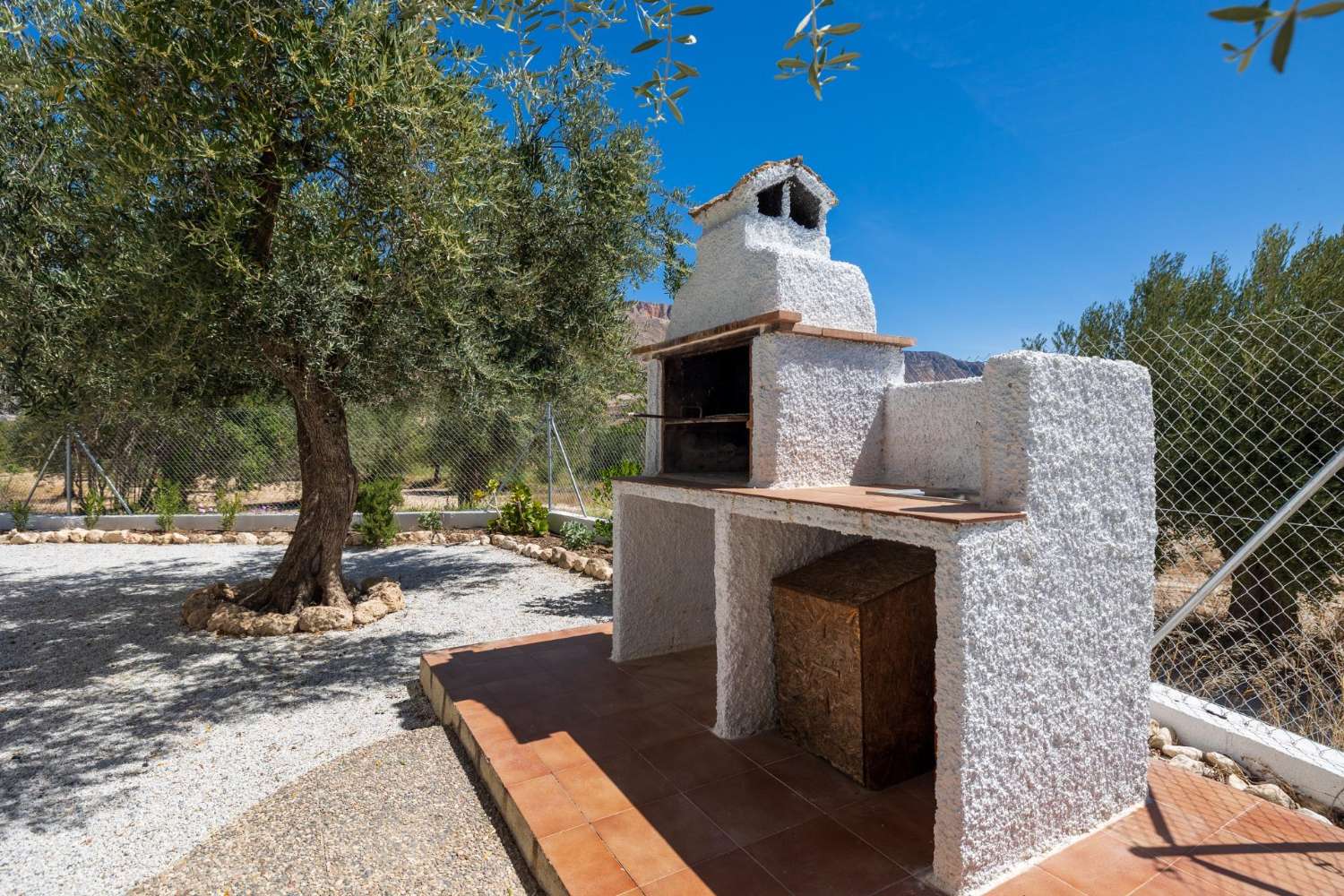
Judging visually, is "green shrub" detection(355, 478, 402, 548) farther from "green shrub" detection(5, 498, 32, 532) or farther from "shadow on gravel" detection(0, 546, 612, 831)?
"green shrub" detection(5, 498, 32, 532)

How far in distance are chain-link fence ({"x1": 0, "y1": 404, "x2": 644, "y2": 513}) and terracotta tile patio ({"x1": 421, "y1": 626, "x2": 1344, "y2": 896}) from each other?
8293mm

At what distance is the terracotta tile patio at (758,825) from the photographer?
9.06ft

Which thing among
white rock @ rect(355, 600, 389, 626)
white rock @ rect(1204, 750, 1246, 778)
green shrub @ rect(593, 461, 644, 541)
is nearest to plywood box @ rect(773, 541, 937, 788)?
white rock @ rect(1204, 750, 1246, 778)

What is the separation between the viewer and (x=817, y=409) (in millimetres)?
4176

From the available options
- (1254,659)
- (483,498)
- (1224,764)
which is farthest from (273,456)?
(1254,659)

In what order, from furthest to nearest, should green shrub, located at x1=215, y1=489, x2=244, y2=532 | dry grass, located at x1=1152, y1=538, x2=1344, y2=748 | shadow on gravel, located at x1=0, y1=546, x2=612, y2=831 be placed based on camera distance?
green shrub, located at x1=215, y1=489, x2=244, y2=532 → shadow on gravel, located at x1=0, y1=546, x2=612, y2=831 → dry grass, located at x1=1152, y1=538, x2=1344, y2=748

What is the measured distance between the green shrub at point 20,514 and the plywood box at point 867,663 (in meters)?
15.4

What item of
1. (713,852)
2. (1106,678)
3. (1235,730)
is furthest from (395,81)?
(1235,730)

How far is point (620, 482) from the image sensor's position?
16.9 feet

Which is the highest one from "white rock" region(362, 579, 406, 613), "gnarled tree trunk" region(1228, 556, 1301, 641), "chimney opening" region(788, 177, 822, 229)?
"chimney opening" region(788, 177, 822, 229)

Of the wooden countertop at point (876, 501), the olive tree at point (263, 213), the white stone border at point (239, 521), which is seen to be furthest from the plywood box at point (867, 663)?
the white stone border at point (239, 521)

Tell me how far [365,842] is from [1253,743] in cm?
489

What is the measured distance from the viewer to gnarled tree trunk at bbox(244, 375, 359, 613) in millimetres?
7617

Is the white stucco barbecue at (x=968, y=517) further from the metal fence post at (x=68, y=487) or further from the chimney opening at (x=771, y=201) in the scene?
the metal fence post at (x=68, y=487)
